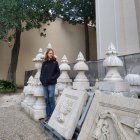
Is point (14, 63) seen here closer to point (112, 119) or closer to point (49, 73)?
point (49, 73)

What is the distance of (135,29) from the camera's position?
7652 mm

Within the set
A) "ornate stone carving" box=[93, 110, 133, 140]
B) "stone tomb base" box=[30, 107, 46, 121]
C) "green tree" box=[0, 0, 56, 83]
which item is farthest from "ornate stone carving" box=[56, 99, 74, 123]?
"green tree" box=[0, 0, 56, 83]

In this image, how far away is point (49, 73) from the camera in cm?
447

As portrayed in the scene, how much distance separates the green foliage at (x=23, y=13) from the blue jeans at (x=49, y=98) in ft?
19.7

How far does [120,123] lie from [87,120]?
58 cm

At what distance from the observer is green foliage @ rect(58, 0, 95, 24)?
47.9 ft

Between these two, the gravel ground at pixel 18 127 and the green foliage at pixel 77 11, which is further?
the green foliage at pixel 77 11

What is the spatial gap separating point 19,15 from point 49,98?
6423mm

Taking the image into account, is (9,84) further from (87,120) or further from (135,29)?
(87,120)

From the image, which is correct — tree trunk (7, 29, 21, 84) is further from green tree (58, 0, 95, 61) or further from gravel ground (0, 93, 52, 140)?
gravel ground (0, 93, 52, 140)

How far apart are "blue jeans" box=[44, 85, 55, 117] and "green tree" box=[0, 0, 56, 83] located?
5.99 metres

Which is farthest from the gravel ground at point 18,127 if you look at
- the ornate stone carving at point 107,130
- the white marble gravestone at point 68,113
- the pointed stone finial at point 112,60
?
the pointed stone finial at point 112,60

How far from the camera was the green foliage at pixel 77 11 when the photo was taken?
14594 millimetres

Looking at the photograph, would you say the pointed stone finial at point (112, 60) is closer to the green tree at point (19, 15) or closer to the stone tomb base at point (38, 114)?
the stone tomb base at point (38, 114)
